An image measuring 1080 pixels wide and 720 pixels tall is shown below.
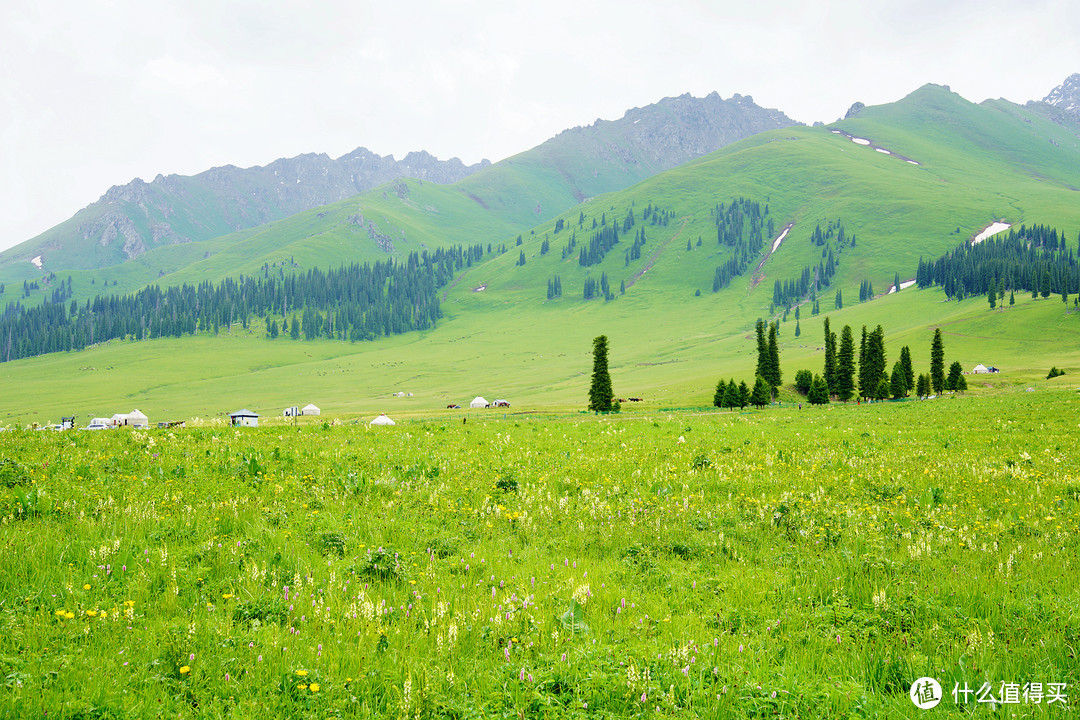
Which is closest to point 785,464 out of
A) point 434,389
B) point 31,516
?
point 31,516

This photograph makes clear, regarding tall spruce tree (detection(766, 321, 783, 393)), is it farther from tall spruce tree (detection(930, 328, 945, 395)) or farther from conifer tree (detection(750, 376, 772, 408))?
tall spruce tree (detection(930, 328, 945, 395))

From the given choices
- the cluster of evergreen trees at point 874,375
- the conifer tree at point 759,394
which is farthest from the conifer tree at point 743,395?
the cluster of evergreen trees at point 874,375

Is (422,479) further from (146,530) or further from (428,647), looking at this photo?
(428,647)

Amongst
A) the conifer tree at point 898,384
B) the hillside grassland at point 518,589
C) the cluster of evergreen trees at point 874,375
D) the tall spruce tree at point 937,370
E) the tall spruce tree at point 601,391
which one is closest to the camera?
the hillside grassland at point 518,589

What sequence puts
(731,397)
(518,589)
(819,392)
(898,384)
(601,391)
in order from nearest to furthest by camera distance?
1. (518,589)
2. (601,391)
3. (731,397)
4. (819,392)
5. (898,384)

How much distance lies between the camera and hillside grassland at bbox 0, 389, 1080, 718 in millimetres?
5039

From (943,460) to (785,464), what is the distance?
4.40 m

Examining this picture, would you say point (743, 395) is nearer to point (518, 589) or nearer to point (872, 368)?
point (872, 368)

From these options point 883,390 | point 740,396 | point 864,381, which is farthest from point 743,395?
point 864,381

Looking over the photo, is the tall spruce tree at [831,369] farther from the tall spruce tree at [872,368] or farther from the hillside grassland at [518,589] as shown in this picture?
the hillside grassland at [518,589]

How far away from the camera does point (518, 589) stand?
7.11 metres

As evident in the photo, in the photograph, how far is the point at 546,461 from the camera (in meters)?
15.6

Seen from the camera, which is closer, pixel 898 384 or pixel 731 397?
pixel 731 397

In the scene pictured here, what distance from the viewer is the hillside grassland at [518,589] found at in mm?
5039
